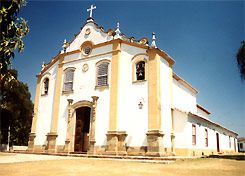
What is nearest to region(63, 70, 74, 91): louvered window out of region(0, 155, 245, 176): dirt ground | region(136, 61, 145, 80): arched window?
region(136, 61, 145, 80): arched window

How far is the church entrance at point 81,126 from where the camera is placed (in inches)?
749

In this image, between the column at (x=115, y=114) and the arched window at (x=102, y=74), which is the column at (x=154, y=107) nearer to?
the column at (x=115, y=114)

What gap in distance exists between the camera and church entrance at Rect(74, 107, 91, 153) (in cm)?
1902

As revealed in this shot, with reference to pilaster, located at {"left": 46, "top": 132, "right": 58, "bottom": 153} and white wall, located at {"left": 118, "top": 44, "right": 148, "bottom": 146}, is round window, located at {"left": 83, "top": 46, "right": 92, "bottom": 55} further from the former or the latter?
pilaster, located at {"left": 46, "top": 132, "right": 58, "bottom": 153}

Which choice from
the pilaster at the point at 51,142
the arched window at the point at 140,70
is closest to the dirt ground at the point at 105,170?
the arched window at the point at 140,70

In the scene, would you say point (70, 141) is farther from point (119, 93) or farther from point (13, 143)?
point (13, 143)

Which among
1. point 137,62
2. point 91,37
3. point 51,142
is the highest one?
point 91,37

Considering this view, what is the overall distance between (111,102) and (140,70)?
313 cm

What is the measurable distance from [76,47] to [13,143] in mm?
21631

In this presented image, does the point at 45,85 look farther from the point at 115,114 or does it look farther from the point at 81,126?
the point at 115,114

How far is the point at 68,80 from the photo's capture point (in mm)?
21094

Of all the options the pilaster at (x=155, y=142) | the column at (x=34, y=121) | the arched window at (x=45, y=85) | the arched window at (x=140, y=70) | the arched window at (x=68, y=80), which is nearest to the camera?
the pilaster at (x=155, y=142)

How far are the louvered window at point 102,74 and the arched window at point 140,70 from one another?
2.52 meters

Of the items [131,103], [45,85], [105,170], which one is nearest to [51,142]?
[45,85]
